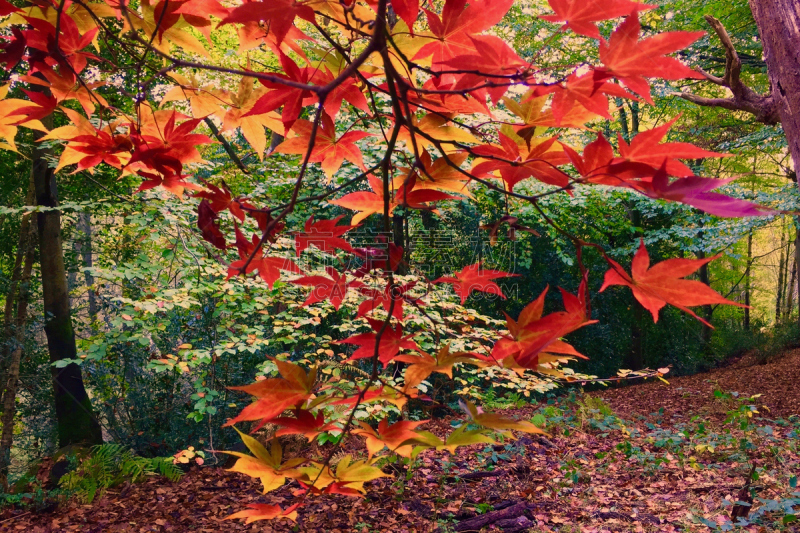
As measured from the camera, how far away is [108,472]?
342 centimetres

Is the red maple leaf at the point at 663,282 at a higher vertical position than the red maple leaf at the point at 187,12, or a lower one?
lower

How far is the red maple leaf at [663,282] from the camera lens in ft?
1.53

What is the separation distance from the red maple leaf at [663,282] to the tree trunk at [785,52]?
5.65ft

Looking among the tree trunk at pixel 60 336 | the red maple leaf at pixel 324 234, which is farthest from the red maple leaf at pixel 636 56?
the tree trunk at pixel 60 336

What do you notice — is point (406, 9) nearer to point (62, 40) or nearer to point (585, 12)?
point (585, 12)

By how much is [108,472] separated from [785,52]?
453cm

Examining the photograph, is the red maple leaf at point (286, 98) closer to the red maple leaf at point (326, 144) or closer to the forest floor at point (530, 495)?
the red maple leaf at point (326, 144)

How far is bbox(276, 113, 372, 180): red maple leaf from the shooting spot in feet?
2.40

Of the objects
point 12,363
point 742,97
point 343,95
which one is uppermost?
point 742,97

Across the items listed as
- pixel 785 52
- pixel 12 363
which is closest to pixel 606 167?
pixel 785 52

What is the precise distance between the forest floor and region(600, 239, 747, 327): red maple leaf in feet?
6.85

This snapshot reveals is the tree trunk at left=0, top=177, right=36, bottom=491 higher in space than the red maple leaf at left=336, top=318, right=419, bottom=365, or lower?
lower

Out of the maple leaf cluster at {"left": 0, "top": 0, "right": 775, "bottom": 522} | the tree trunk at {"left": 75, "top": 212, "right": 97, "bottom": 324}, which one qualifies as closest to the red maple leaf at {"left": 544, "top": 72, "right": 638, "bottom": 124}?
the maple leaf cluster at {"left": 0, "top": 0, "right": 775, "bottom": 522}

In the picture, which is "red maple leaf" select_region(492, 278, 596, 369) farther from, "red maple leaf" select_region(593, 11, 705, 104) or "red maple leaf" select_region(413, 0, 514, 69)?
"red maple leaf" select_region(413, 0, 514, 69)
